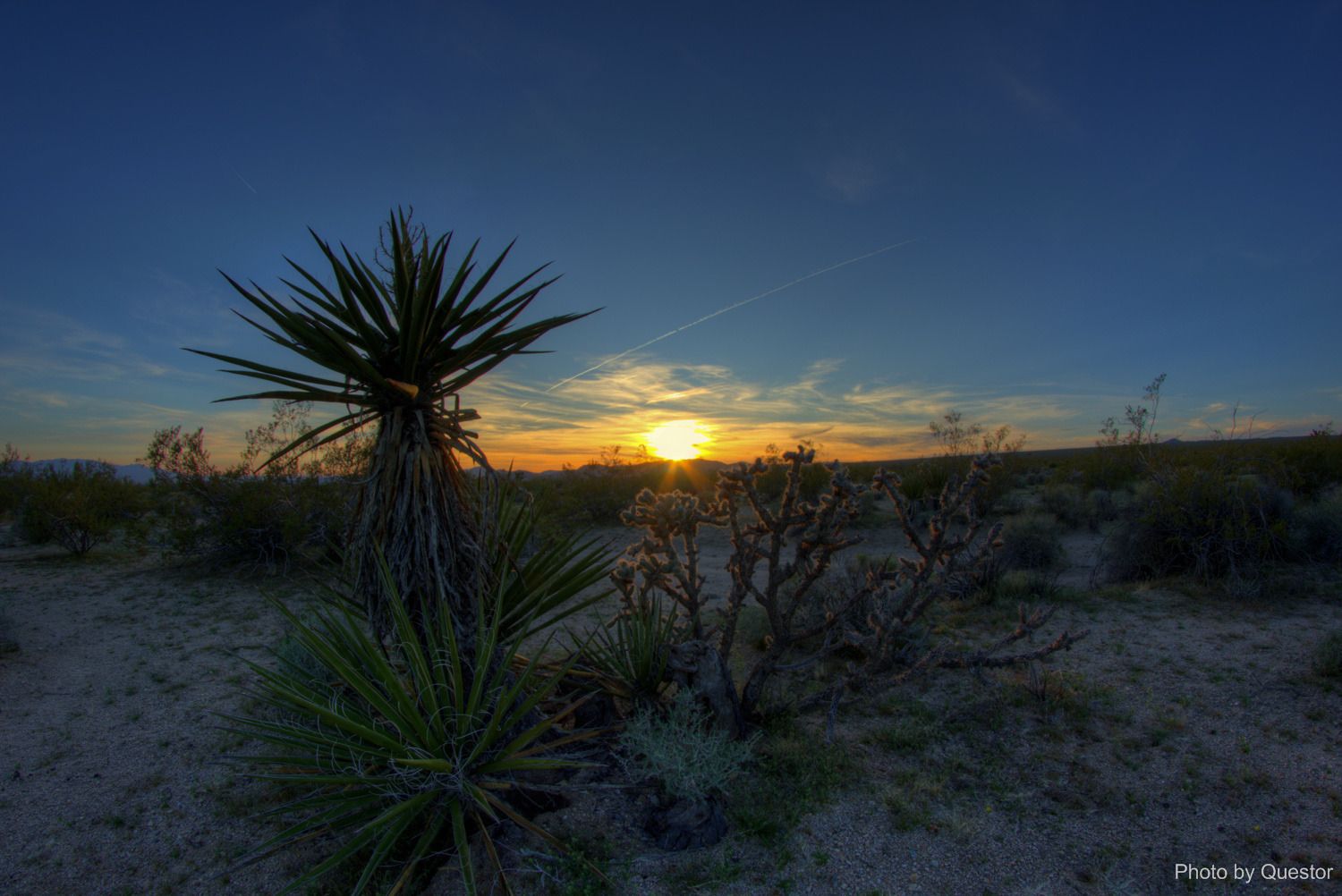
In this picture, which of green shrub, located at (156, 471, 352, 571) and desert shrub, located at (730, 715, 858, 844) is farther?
green shrub, located at (156, 471, 352, 571)

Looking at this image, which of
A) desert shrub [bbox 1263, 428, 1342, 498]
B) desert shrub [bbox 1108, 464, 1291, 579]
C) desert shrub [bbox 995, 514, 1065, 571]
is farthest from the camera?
desert shrub [bbox 1263, 428, 1342, 498]

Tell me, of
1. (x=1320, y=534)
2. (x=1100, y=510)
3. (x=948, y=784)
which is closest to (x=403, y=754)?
(x=948, y=784)

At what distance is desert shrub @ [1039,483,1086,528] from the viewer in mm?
13195

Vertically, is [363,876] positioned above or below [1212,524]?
below

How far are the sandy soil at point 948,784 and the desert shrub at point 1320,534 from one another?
2330 mm

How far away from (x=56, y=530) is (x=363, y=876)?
14.0 metres

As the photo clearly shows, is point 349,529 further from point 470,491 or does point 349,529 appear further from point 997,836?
point 997,836

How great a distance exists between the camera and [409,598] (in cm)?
354

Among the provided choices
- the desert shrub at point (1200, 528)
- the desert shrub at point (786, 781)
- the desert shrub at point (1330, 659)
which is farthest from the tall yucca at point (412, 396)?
the desert shrub at point (1200, 528)

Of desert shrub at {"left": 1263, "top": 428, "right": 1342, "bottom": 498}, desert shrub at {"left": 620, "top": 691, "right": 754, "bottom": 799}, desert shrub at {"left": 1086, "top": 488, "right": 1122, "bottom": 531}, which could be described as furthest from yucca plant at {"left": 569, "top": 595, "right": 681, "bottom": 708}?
desert shrub at {"left": 1263, "top": 428, "right": 1342, "bottom": 498}

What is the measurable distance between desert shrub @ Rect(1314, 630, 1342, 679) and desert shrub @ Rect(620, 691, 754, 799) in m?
4.87

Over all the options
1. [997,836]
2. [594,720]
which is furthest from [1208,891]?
[594,720]

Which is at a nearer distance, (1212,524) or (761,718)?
(761,718)

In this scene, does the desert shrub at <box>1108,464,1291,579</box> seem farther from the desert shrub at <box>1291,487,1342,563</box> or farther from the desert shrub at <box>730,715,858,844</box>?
the desert shrub at <box>730,715,858,844</box>
